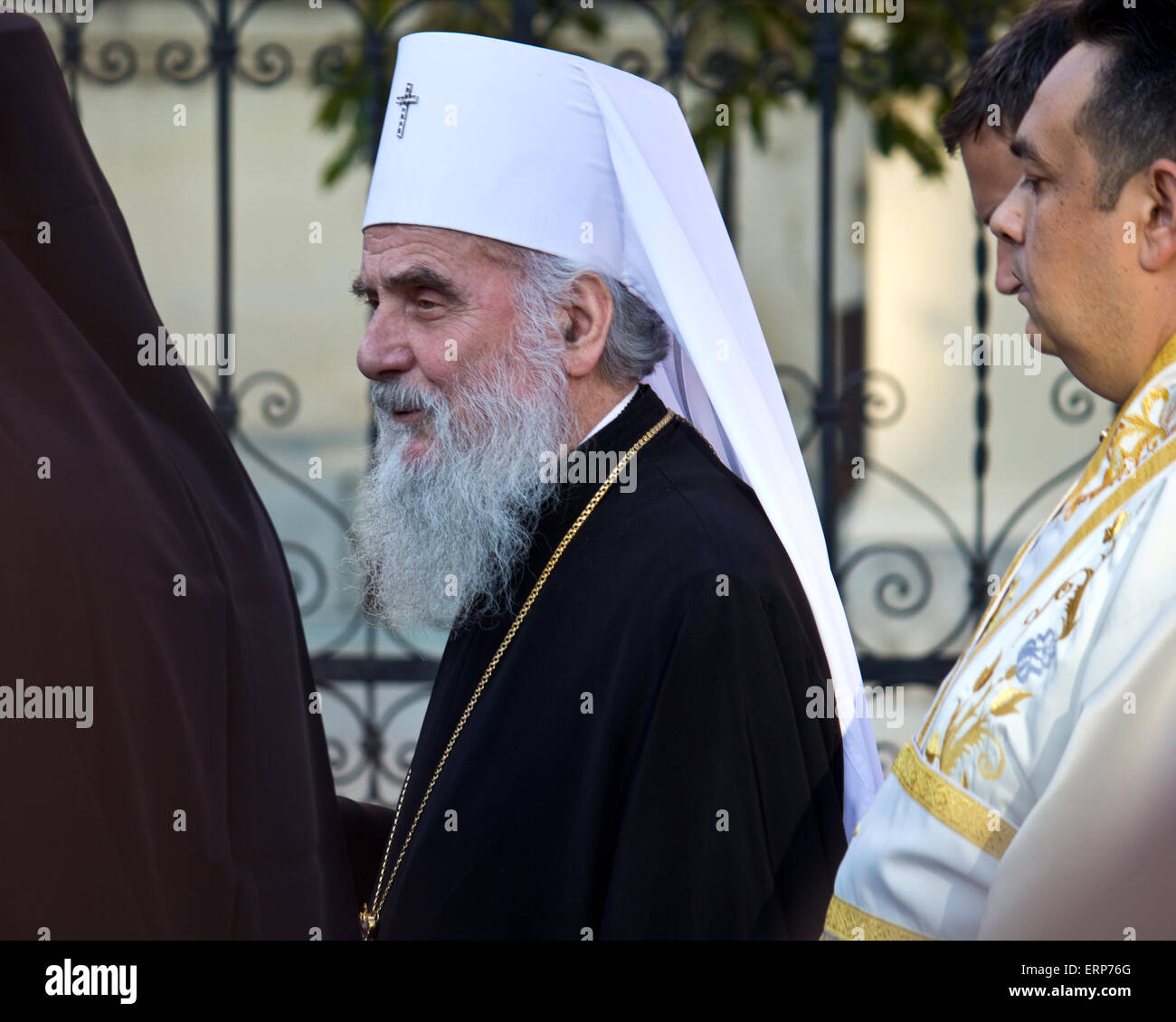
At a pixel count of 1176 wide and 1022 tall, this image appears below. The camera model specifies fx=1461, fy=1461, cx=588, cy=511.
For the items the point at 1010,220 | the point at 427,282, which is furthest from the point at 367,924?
the point at 1010,220

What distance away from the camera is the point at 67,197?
88.4 inches

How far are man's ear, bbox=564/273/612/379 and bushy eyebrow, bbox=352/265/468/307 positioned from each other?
0.65 ft

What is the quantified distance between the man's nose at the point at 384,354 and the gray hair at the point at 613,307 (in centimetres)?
22

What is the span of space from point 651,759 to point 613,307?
90 centimetres

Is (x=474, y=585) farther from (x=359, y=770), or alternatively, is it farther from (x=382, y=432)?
(x=359, y=770)

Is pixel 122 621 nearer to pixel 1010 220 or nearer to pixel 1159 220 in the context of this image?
pixel 1010 220

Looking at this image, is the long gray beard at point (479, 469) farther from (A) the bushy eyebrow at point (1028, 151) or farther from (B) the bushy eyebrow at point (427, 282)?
(A) the bushy eyebrow at point (1028, 151)

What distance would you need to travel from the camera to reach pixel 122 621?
2021 mm

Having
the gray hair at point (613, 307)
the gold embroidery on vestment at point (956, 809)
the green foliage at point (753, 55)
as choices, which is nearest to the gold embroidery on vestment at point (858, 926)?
the gold embroidery on vestment at point (956, 809)

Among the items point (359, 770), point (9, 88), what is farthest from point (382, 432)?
point (359, 770)

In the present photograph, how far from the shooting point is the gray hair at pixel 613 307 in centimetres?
267

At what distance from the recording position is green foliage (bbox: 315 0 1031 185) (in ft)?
15.0

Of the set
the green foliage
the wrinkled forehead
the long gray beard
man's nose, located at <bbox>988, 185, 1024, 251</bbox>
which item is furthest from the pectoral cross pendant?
the green foliage
